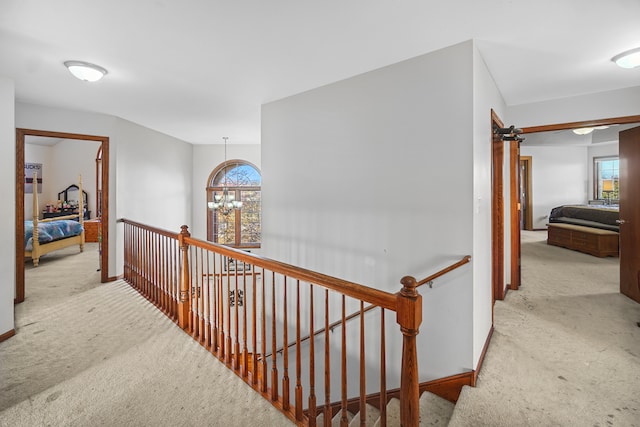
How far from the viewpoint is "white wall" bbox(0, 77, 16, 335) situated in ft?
8.68

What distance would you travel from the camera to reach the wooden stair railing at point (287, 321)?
51.5 inches

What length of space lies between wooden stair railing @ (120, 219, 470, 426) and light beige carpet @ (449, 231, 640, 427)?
0.75 m

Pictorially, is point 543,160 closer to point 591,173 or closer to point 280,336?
point 591,173

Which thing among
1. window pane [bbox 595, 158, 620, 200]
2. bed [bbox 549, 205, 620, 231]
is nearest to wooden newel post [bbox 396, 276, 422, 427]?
bed [bbox 549, 205, 620, 231]

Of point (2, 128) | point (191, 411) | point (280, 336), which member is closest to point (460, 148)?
point (191, 411)

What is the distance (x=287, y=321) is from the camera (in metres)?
2.83

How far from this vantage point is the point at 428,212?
95.3 inches

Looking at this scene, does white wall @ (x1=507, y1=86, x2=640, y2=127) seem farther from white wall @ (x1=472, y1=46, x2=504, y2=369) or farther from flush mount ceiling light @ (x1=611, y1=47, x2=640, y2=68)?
white wall @ (x1=472, y1=46, x2=504, y2=369)

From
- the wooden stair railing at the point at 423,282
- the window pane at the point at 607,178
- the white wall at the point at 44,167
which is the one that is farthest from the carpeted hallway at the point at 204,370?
the white wall at the point at 44,167

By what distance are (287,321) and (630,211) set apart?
13.1 ft

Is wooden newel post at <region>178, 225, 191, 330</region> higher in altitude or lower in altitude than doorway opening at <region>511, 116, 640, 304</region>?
lower

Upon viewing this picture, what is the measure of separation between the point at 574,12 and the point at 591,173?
8724 mm

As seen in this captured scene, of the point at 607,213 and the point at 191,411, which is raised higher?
the point at 607,213

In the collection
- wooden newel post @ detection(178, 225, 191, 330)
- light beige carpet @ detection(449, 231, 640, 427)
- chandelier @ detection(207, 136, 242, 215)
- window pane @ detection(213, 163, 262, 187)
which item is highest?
window pane @ detection(213, 163, 262, 187)
